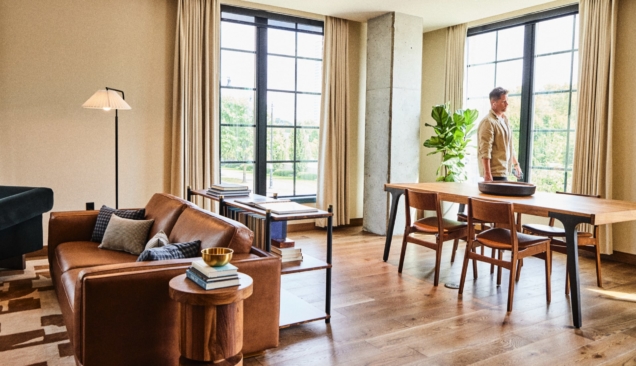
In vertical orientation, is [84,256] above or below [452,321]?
above

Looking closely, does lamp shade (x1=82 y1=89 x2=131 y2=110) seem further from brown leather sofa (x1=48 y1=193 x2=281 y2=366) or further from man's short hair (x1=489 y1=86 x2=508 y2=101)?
man's short hair (x1=489 y1=86 x2=508 y2=101)

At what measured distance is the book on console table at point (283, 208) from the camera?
122 inches

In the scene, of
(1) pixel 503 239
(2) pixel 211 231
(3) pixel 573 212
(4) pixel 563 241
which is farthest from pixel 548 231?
(2) pixel 211 231

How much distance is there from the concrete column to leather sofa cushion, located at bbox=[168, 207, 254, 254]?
11.8 feet

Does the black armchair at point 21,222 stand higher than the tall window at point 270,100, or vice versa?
the tall window at point 270,100

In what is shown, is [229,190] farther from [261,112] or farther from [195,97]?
[261,112]

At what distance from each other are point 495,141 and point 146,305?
379 centimetres

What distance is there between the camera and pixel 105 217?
386 cm

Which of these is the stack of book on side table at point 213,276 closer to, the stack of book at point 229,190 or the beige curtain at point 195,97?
the stack of book at point 229,190

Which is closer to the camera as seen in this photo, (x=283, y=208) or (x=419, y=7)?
(x=283, y=208)

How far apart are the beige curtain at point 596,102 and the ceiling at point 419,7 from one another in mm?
667

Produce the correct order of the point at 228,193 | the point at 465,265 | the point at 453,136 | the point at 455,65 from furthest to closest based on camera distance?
the point at 455,65
the point at 453,136
the point at 465,265
the point at 228,193

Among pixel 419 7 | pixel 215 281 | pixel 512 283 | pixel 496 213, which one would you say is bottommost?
pixel 512 283

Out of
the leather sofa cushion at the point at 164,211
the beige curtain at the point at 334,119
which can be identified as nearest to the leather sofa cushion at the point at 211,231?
the leather sofa cushion at the point at 164,211
